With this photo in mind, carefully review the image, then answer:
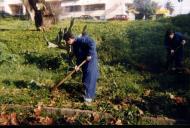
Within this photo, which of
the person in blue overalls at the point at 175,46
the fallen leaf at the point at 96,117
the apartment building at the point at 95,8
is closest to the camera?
the fallen leaf at the point at 96,117

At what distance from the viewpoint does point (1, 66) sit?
1550 centimetres

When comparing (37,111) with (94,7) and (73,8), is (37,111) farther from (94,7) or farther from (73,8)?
(73,8)

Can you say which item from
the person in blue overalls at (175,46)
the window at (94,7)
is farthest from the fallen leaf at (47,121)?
the window at (94,7)

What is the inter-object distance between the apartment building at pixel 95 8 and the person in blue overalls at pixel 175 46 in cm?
6260

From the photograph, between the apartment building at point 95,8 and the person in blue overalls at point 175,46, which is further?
the apartment building at point 95,8

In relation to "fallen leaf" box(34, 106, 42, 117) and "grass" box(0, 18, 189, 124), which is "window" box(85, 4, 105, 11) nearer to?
"grass" box(0, 18, 189, 124)

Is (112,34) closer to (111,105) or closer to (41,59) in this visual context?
(41,59)

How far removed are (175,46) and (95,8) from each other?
2622 inches

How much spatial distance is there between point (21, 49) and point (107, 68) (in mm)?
4885

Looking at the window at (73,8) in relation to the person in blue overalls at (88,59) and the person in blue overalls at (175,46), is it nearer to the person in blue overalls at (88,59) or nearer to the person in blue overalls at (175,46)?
the person in blue overalls at (175,46)

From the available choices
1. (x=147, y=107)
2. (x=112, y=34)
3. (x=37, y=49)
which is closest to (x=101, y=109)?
(x=147, y=107)

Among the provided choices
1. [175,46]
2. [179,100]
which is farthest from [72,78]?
[179,100]

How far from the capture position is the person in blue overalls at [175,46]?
1450cm

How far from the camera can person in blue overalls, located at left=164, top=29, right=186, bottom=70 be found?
571 inches
